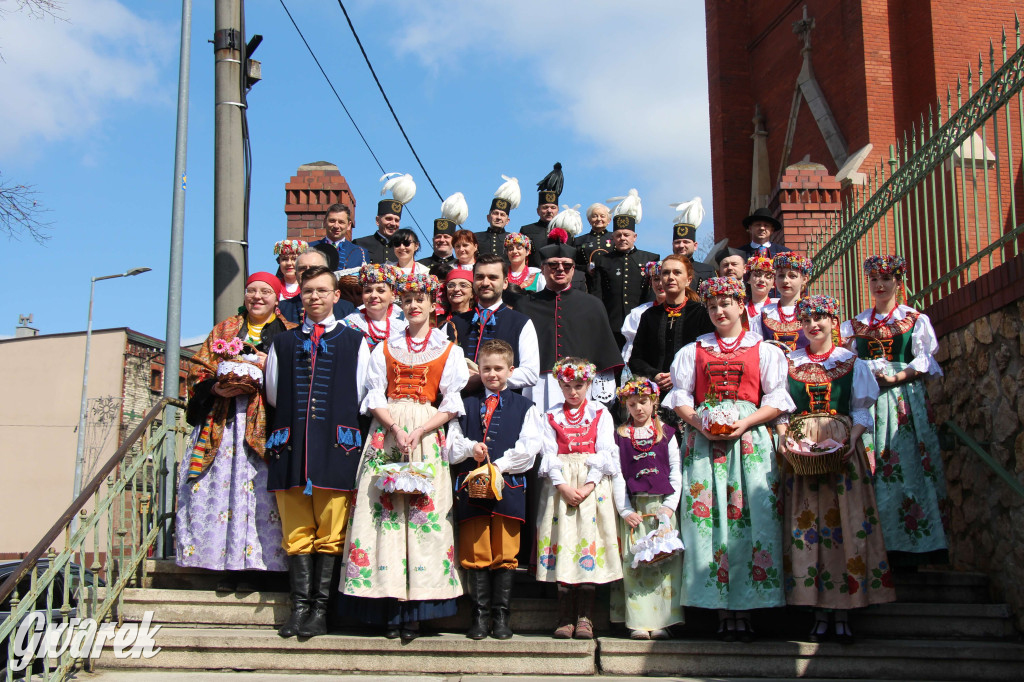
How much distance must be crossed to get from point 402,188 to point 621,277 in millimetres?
2607

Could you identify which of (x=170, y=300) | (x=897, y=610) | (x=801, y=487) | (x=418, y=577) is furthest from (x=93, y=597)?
(x=897, y=610)

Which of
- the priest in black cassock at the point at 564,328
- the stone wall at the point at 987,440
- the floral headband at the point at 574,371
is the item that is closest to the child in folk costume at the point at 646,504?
the floral headband at the point at 574,371

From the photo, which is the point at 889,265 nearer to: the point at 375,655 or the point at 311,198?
the point at 375,655

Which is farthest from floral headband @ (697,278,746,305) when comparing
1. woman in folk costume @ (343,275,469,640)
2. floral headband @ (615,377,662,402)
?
woman in folk costume @ (343,275,469,640)

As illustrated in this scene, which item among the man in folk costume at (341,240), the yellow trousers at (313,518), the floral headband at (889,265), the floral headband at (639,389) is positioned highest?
the man in folk costume at (341,240)

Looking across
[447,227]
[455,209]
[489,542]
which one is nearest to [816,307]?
[489,542]

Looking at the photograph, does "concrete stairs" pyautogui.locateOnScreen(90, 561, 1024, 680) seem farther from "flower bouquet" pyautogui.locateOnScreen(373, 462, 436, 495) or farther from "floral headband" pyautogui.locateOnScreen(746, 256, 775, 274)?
"floral headband" pyautogui.locateOnScreen(746, 256, 775, 274)

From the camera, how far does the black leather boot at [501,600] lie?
18.0 feet

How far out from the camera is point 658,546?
541 centimetres

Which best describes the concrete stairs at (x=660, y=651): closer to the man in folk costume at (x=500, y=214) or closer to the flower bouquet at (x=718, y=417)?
the flower bouquet at (x=718, y=417)

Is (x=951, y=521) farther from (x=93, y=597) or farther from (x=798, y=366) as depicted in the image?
(x=93, y=597)

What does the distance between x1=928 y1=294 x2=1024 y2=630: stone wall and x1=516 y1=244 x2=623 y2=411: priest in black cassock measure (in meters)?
2.34

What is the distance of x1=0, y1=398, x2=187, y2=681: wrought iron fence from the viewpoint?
5266 millimetres

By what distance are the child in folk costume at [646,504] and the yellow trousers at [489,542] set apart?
644 mm
